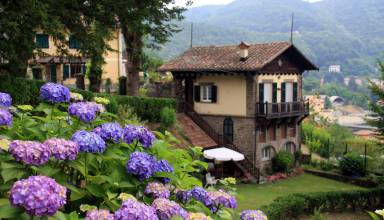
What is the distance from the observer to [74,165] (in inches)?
143

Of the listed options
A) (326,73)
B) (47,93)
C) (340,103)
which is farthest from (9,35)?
(326,73)

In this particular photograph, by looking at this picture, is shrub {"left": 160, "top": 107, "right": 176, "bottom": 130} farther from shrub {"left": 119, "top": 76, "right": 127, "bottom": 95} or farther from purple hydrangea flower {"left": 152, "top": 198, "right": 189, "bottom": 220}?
purple hydrangea flower {"left": 152, "top": 198, "right": 189, "bottom": 220}

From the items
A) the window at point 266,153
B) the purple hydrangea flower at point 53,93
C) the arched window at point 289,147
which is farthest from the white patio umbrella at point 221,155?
the purple hydrangea flower at point 53,93

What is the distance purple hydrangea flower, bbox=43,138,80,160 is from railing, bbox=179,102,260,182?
26.0 metres

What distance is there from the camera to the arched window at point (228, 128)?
31.1 metres

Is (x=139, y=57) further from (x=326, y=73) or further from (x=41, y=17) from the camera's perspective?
(x=326, y=73)

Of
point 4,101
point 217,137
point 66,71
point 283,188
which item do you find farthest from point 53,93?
point 66,71

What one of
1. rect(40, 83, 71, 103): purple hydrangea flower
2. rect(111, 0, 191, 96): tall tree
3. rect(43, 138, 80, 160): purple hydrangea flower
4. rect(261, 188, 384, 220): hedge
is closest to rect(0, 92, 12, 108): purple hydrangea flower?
rect(40, 83, 71, 103): purple hydrangea flower

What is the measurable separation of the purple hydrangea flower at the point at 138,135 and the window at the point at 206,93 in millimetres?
27800

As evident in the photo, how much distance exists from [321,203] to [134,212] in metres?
20.7

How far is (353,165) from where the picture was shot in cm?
3138

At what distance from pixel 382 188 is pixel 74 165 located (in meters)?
24.4

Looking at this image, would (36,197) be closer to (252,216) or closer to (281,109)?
(252,216)

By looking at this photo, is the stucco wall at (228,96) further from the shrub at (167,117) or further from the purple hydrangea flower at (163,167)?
the purple hydrangea flower at (163,167)
